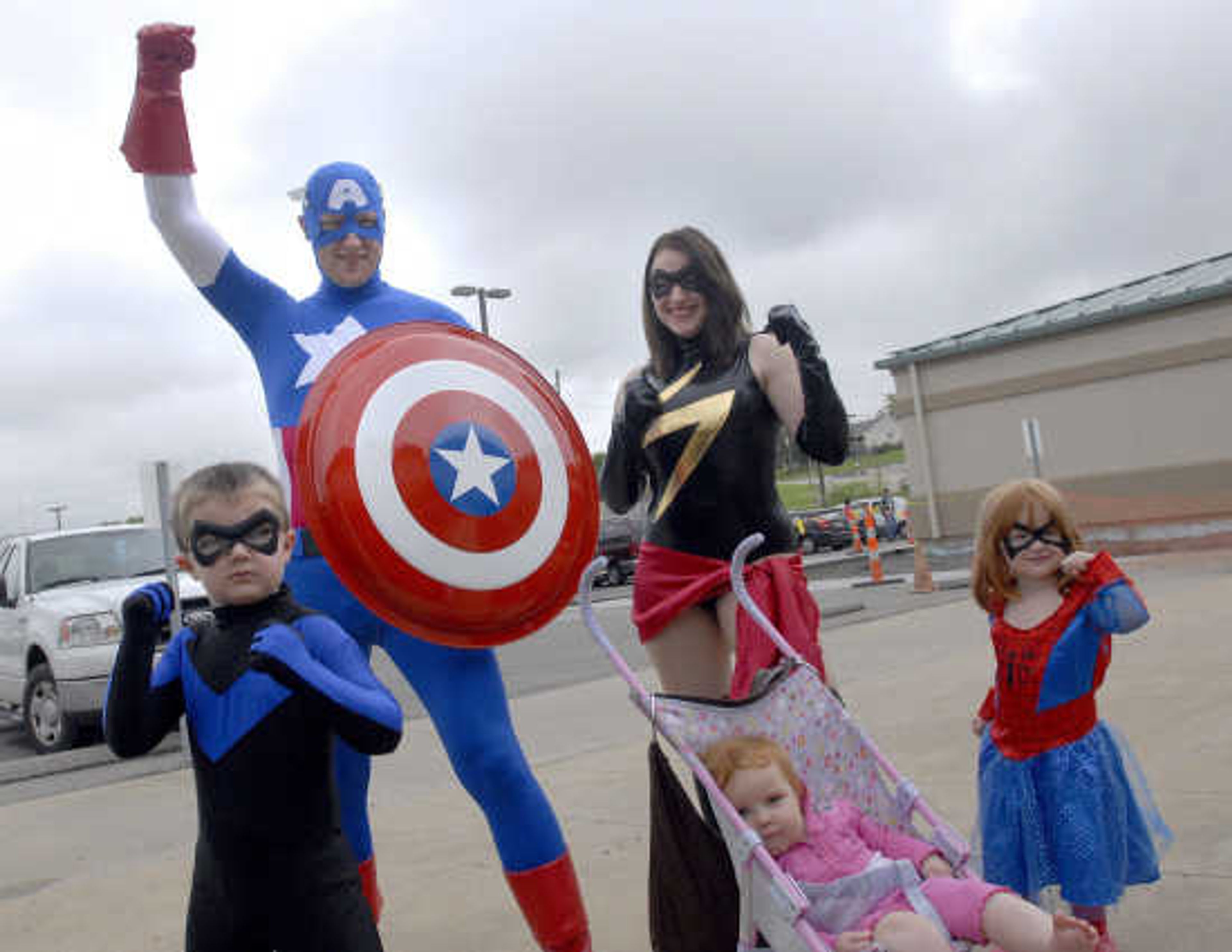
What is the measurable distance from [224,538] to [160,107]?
3.34 ft

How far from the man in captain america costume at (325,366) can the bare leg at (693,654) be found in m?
0.47

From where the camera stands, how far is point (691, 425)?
2.78 m

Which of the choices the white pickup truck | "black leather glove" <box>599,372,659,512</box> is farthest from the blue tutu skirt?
the white pickup truck

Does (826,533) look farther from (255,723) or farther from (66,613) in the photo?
(255,723)

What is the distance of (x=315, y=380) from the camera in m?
2.40

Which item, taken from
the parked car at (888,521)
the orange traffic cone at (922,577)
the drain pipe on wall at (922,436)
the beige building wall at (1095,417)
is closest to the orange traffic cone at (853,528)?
the parked car at (888,521)

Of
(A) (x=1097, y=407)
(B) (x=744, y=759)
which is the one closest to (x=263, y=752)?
(B) (x=744, y=759)

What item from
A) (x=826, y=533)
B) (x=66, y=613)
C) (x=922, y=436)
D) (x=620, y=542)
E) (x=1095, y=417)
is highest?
(x=922, y=436)

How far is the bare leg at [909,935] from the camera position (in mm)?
2094

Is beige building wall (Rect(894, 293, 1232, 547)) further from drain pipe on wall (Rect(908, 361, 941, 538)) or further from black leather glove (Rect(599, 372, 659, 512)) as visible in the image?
black leather glove (Rect(599, 372, 659, 512))

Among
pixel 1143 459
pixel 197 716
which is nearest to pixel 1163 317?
pixel 1143 459

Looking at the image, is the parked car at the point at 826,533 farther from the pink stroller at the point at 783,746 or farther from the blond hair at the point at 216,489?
the blond hair at the point at 216,489

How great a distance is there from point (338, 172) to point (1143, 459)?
68.1 ft

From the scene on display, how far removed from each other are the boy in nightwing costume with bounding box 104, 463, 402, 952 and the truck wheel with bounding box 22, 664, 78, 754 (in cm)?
620
